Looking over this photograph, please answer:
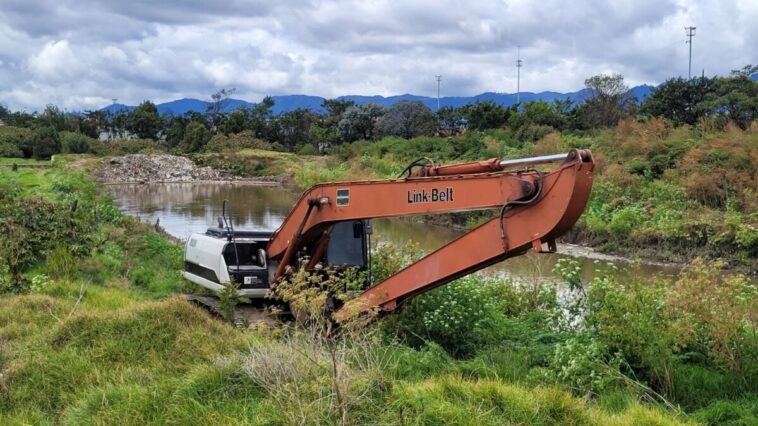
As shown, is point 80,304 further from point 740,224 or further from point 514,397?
point 740,224

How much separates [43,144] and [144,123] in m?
20.4

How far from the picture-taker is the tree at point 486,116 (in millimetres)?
52688

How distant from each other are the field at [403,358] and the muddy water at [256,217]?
3.04 metres

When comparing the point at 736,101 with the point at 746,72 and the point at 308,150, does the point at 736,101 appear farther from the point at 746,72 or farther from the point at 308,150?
the point at 308,150

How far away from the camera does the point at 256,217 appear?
3020 cm

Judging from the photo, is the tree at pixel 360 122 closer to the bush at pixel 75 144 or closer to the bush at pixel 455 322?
the bush at pixel 75 144

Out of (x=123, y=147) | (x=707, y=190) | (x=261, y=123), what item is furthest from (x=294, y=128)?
(x=707, y=190)

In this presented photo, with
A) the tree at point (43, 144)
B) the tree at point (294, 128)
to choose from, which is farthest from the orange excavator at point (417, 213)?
the tree at point (294, 128)

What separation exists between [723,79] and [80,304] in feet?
120

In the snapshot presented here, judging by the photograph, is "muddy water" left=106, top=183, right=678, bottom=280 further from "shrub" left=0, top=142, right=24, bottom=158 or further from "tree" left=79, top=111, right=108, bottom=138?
"tree" left=79, top=111, right=108, bottom=138

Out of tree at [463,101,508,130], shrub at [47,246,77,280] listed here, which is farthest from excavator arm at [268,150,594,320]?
tree at [463,101,508,130]

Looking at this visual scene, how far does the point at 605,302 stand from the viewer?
755 cm

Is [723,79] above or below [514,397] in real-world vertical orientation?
above

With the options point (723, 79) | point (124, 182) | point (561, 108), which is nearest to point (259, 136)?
point (124, 182)
